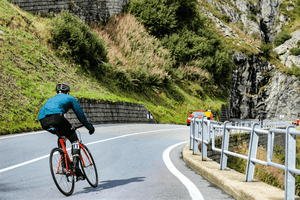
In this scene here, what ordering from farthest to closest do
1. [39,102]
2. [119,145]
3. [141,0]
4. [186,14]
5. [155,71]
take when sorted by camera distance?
[186,14] → [141,0] → [155,71] → [39,102] → [119,145]

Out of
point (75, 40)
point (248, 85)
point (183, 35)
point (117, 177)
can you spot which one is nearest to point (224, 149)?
point (117, 177)

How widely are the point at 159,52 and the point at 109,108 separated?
17742 millimetres

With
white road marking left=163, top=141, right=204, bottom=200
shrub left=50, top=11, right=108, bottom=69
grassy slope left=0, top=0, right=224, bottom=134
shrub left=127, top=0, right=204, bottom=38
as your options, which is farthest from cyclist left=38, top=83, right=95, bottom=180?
shrub left=127, top=0, right=204, bottom=38

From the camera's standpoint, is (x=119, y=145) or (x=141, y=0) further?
(x=141, y=0)

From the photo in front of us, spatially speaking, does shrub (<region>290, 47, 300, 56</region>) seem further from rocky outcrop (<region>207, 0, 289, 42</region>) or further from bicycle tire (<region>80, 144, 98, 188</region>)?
bicycle tire (<region>80, 144, 98, 188</region>)

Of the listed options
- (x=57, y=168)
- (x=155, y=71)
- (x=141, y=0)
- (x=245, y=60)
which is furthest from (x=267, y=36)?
(x=57, y=168)

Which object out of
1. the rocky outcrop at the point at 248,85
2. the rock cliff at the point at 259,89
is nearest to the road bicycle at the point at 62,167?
the rock cliff at the point at 259,89

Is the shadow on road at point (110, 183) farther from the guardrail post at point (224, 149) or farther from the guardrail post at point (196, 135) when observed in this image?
the guardrail post at point (196, 135)

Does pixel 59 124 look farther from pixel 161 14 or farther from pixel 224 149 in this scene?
pixel 161 14

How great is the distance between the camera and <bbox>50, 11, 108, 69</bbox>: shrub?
25.5 metres

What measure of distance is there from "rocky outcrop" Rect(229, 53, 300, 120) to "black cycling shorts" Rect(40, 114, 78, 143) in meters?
53.5

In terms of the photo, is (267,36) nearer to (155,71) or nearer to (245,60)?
(245,60)

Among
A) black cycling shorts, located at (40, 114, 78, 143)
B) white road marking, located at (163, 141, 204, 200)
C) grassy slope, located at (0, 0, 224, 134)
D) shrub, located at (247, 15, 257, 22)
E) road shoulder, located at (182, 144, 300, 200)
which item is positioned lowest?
white road marking, located at (163, 141, 204, 200)

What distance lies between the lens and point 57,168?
185 inches
